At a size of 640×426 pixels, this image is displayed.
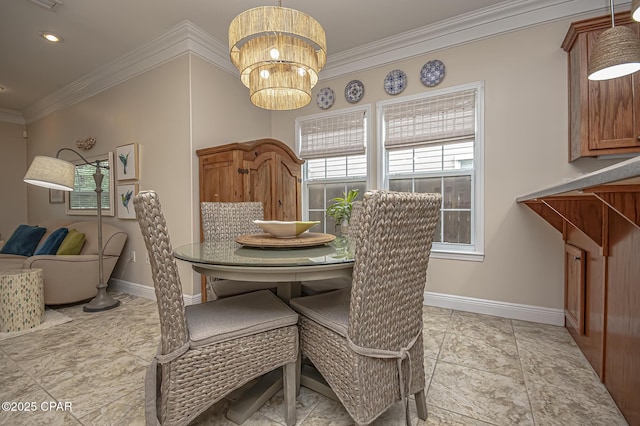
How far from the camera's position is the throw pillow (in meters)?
3.16

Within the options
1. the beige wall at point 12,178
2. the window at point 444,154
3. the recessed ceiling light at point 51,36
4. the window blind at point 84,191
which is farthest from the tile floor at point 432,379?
the beige wall at point 12,178

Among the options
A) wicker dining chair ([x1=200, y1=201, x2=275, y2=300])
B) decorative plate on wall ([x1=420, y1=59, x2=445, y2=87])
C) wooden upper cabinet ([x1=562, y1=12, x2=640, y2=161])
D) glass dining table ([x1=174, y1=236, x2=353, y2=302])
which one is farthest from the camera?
decorative plate on wall ([x1=420, y1=59, x2=445, y2=87])

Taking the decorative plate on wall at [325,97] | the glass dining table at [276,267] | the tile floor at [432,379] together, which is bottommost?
the tile floor at [432,379]

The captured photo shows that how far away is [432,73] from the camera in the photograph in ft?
9.38

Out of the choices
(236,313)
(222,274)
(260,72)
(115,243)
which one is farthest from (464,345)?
(115,243)

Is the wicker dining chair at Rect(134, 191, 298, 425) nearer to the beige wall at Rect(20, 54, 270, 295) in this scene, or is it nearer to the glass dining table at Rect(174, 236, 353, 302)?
the glass dining table at Rect(174, 236, 353, 302)

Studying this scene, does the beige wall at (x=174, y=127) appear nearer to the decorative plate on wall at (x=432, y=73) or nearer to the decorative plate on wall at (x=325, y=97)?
the decorative plate on wall at (x=325, y=97)

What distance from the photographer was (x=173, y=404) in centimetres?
105

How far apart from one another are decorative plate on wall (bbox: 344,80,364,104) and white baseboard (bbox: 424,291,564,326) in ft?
7.22

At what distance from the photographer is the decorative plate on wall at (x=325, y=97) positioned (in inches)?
135

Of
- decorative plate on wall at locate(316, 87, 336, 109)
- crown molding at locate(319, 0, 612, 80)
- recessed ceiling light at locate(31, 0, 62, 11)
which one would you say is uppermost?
recessed ceiling light at locate(31, 0, 62, 11)

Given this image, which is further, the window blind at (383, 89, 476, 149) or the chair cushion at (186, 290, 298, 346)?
the window blind at (383, 89, 476, 149)

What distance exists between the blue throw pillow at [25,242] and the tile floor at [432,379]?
6.40 feet

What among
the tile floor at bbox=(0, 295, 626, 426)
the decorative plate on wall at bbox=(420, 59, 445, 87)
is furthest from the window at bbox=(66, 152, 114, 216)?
the decorative plate on wall at bbox=(420, 59, 445, 87)
